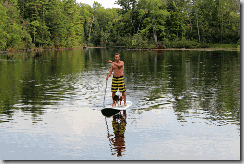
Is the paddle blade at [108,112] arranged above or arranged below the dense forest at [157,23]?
below

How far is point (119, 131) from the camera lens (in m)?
10.6

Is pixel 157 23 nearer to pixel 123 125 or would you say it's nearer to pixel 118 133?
pixel 123 125

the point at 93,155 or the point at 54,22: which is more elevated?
the point at 54,22

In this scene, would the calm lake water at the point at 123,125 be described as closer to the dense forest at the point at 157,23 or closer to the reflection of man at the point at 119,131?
the reflection of man at the point at 119,131

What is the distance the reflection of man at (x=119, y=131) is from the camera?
352 inches

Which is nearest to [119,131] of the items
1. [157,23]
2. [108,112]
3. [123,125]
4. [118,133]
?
[118,133]

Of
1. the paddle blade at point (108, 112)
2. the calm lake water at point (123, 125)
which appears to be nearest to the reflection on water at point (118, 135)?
the calm lake water at point (123, 125)

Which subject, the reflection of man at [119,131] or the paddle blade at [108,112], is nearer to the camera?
the reflection of man at [119,131]

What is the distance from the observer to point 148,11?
3861 inches

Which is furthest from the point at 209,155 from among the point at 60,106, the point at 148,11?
the point at 148,11

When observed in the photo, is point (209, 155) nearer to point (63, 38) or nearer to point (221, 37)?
point (221, 37)

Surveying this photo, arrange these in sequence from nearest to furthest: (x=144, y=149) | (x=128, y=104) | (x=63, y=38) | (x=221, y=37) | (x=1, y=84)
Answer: (x=144, y=149) < (x=128, y=104) < (x=1, y=84) < (x=221, y=37) < (x=63, y=38)

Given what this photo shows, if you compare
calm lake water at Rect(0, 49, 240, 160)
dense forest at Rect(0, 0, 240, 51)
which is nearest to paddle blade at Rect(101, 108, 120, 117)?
calm lake water at Rect(0, 49, 240, 160)

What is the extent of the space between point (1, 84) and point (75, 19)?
332 ft
